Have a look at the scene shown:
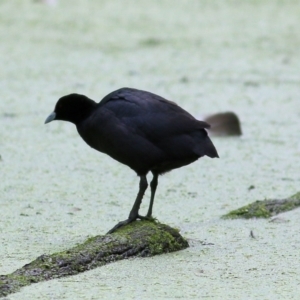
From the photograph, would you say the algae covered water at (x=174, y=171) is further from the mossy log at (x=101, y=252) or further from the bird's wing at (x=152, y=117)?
the bird's wing at (x=152, y=117)

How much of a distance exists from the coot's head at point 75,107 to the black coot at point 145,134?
45 millimetres

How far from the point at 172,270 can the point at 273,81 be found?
293cm

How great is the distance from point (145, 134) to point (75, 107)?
23cm

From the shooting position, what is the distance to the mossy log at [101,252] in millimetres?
1792

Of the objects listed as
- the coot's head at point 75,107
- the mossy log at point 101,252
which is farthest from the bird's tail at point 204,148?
the coot's head at point 75,107

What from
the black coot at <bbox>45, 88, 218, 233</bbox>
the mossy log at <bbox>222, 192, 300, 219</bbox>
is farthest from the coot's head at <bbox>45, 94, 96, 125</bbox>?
the mossy log at <bbox>222, 192, 300, 219</bbox>

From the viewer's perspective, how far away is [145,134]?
2.16 metres

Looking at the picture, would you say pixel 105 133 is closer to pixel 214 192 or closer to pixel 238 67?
pixel 214 192

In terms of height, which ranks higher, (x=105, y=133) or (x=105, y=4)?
(x=105, y=4)

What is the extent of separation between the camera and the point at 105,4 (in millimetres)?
6570

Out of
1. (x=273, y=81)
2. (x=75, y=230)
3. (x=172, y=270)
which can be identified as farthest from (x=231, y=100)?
(x=172, y=270)

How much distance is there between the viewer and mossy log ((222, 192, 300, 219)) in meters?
2.46

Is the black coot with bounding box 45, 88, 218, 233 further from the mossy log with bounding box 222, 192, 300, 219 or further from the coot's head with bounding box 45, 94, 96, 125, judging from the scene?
the mossy log with bounding box 222, 192, 300, 219

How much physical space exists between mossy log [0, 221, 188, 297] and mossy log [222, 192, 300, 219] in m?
0.38
